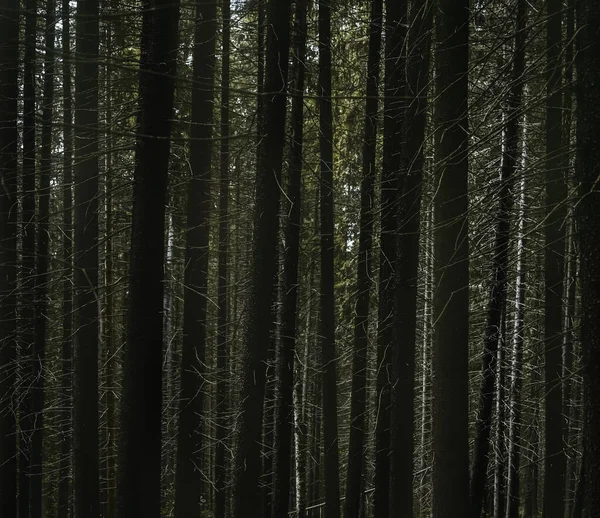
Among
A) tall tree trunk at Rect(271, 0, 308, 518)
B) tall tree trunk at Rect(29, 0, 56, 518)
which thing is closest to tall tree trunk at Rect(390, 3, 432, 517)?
tall tree trunk at Rect(271, 0, 308, 518)

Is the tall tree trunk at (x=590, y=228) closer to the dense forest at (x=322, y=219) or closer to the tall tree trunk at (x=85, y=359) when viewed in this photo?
the dense forest at (x=322, y=219)

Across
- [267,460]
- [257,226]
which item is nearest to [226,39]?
[257,226]

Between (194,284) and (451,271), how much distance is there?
5.80 m

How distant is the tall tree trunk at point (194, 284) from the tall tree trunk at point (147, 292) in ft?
12.7

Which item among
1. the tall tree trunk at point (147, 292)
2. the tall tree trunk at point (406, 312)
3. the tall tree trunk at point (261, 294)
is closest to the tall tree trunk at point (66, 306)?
the tall tree trunk at point (261, 294)

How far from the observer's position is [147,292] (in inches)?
301

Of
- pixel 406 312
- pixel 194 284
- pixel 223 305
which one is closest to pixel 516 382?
pixel 406 312

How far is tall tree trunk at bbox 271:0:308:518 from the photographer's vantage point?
1174 centimetres

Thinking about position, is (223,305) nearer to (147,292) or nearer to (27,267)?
(27,267)

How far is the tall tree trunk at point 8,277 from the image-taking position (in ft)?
35.9

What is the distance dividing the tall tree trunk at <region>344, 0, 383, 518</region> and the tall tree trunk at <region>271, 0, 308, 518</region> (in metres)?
1.17

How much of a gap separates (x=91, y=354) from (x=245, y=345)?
387 centimetres

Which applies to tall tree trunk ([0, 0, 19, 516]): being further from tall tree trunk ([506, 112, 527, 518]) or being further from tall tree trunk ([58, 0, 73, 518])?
tall tree trunk ([506, 112, 527, 518])

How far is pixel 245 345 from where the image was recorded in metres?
9.70
